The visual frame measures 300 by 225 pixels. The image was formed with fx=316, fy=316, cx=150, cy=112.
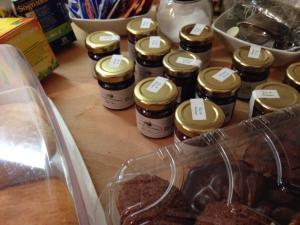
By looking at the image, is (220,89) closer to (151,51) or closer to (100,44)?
(151,51)

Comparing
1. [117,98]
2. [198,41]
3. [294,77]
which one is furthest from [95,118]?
[294,77]

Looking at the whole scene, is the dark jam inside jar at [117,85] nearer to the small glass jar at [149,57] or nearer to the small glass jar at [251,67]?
the small glass jar at [149,57]

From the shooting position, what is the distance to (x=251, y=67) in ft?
1.94

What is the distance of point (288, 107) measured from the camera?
0.52 m

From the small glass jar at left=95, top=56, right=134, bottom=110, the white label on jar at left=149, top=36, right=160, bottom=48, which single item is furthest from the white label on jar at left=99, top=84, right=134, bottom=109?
the white label on jar at left=149, top=36, right=160, bottom=48

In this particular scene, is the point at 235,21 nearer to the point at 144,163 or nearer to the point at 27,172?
the point at 144,163

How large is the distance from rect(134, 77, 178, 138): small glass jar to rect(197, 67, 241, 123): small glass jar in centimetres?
5

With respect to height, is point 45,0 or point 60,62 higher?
→ point 45,0

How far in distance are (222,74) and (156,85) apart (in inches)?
4.9

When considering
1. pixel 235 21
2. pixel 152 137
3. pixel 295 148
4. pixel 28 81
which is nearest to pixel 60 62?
pixel 28 81

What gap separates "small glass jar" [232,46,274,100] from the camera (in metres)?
0.59

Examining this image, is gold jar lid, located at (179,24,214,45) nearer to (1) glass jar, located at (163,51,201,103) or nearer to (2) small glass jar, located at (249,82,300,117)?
(1) glass jar, located at (163,51,201,103)

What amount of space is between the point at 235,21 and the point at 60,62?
45 centimetres

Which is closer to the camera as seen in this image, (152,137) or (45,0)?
(152,137)
